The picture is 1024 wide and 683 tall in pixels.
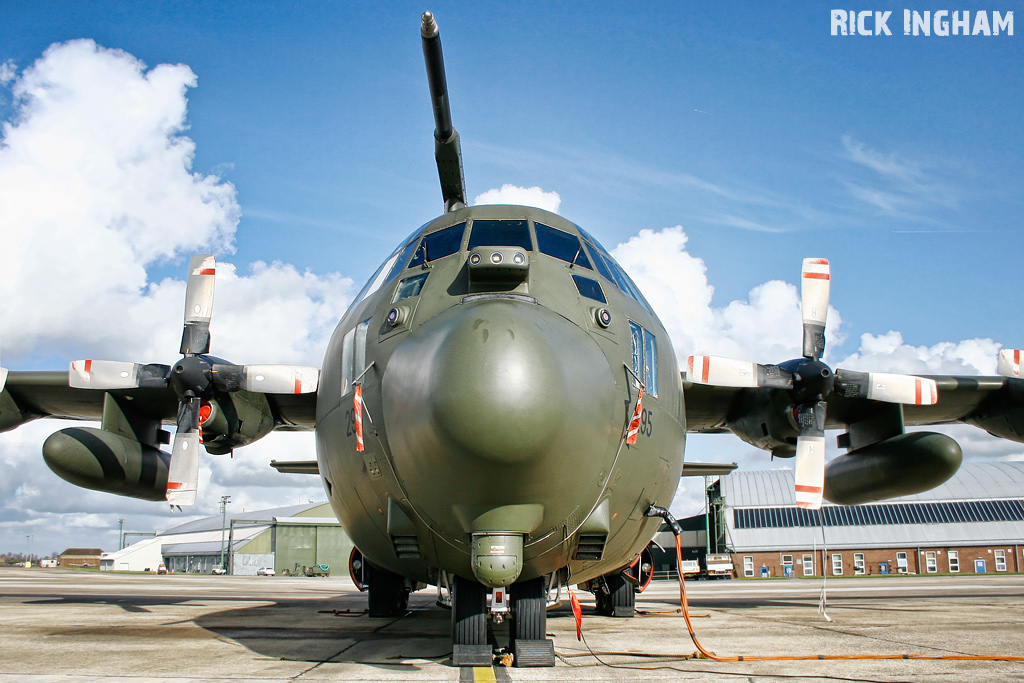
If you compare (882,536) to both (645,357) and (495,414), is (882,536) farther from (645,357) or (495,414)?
(495,414)

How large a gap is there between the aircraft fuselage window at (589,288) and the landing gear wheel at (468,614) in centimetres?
274

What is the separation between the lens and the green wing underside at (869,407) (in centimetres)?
1109

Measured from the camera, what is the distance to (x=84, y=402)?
1284 centimetres

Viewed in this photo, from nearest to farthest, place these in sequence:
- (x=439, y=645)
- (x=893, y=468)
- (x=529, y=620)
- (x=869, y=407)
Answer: (x=529, y=620)
(x=439, y=645)
(x=893, y=468)
(x=869, y=407)

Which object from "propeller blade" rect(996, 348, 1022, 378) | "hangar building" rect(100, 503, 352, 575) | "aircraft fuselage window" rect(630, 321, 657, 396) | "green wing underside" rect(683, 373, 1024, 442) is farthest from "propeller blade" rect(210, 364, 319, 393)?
"hangar building" rect(100, 503, 352, 575)

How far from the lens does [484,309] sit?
5.54 meters

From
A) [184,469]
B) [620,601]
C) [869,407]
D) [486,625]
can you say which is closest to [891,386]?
[869,407]

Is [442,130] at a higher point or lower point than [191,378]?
higher

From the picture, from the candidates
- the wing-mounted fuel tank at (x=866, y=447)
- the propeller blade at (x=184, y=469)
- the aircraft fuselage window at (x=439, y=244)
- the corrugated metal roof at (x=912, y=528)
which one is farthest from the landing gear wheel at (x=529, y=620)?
the corrugated metal roof at (x=912, y=528)

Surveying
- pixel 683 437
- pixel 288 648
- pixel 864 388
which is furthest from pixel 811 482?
pixel 288 648

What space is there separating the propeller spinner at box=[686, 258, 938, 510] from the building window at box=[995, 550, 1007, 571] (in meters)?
51.7

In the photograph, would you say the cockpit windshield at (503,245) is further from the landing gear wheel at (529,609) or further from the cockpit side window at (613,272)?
the landing gear wheel at (529,609)

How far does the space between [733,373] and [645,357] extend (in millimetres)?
2511

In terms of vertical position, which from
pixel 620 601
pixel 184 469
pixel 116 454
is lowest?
pixel 620 601
